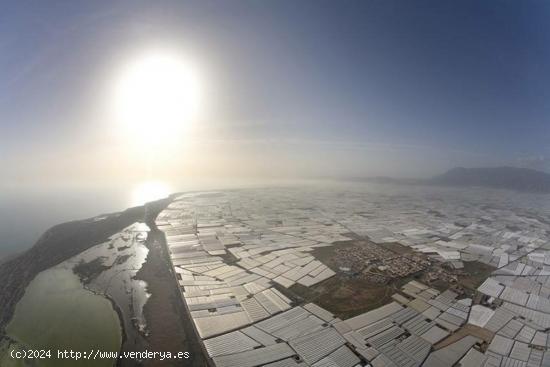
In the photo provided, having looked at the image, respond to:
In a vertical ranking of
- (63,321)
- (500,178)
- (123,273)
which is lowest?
(63,321)

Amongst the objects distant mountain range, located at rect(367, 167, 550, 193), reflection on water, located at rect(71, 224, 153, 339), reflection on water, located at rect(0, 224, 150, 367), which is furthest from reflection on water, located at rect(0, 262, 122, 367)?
distant mountain range, located at rect(367, 167, 550, 193)

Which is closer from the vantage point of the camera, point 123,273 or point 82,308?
point 82,308

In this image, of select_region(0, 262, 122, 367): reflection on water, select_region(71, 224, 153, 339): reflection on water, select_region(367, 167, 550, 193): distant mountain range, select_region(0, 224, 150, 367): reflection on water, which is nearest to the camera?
select_region(0, 262, 122, 367): reflection on water

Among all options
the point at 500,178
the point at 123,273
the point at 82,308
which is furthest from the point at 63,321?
the point at 500,178

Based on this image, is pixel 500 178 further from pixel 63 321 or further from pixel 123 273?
pixel 63 321

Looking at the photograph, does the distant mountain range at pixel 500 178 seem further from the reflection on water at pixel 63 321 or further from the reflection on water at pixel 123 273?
the reflection on water at pixel 63 321

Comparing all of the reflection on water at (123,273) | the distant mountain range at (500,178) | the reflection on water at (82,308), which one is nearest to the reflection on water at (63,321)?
the reflection on water at (82,308)

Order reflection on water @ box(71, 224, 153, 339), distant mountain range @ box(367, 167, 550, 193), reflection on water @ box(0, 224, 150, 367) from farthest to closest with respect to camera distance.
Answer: distant mountain range @ box(367, 167, 550, 193) → reflection on water @ box(71, 224, 153, 339) → reflection on water @ box(0, 224, 150, 367)

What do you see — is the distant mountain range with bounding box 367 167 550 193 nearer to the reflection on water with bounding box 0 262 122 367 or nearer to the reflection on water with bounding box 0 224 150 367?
the reflection on water with bounding box 0 224 150 367

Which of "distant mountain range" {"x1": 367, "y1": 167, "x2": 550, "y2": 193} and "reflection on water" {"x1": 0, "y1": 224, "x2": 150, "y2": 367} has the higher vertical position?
"distant mountain range" {"x1": 367, "y1": 167, "x2": 550, "y2": 193}
